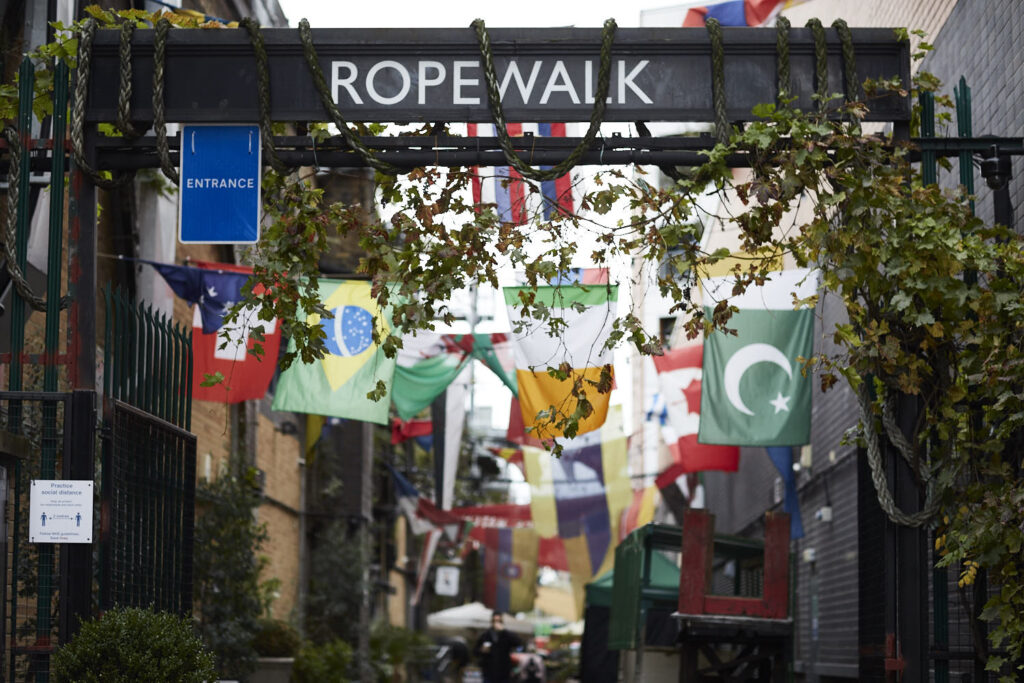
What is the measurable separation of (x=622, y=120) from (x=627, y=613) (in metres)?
9.53

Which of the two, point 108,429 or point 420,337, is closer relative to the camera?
point 108,429

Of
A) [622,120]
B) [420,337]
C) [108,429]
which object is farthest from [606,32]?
[420,337]

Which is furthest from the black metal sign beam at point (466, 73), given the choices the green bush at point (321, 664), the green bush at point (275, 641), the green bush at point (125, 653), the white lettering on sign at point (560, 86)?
the green bush at point (321, 664)

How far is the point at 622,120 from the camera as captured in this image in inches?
329

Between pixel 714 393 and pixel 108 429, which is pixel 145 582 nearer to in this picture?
pixel 108 429

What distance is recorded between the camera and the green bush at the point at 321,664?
1966 centimetres

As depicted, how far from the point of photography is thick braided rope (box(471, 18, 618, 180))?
8.12 metres

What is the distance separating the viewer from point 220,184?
830cm

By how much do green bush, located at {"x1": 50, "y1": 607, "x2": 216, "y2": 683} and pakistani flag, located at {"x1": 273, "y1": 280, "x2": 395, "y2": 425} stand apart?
6.98 metres

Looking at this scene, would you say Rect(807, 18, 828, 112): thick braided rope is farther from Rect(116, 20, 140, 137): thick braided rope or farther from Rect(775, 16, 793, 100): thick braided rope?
Rect(116, 20, 140, 137): thick braided rope

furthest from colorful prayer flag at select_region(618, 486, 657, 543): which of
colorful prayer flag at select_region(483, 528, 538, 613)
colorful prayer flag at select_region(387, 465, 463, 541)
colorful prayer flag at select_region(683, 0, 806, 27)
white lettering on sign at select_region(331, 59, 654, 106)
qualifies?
white lettering on sign at select_region(331, 59, 654, 106)

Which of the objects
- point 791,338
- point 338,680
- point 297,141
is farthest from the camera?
point 338,680

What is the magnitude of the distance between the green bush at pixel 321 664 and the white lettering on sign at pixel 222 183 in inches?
484

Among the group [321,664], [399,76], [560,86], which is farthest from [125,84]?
[321,664]
